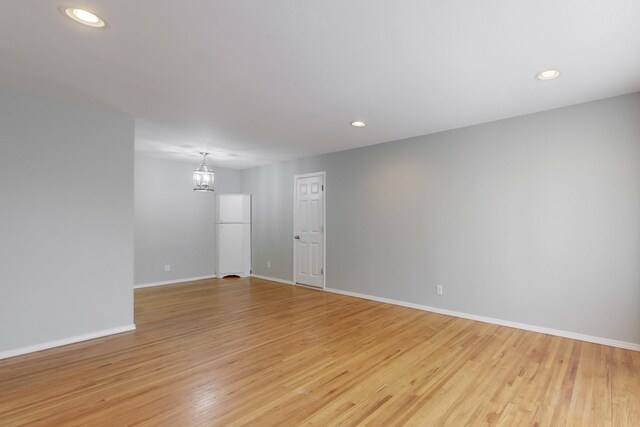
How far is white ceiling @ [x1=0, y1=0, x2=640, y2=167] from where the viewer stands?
1847 mm

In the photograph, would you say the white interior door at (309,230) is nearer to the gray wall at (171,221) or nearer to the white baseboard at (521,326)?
the white baseboard at (521,326)

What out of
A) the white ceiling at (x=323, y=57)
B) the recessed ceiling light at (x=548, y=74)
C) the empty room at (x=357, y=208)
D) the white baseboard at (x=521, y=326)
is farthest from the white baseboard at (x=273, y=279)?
the recessed ceiling light at (x=548, y=74)

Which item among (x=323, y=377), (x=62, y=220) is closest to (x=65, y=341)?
(x=62, y=220)

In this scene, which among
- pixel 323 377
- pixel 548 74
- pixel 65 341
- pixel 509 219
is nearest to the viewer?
pixel 323 377

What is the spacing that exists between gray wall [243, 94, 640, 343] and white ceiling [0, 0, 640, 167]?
1.34 ft

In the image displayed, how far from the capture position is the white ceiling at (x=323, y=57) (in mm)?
1847

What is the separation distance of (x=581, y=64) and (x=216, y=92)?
311 cm

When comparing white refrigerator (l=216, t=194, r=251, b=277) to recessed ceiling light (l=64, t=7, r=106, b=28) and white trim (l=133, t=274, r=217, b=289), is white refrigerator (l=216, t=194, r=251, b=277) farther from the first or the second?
recessed ceiling light (l=64, t=7, r=106, b=28)

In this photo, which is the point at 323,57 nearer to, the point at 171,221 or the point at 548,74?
the point at 548,74

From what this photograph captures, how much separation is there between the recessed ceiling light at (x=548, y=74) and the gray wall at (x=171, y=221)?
570 cm

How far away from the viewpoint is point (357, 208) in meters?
5.28

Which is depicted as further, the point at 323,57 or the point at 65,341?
the point at 65,341

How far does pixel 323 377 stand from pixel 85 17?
9.68 feet

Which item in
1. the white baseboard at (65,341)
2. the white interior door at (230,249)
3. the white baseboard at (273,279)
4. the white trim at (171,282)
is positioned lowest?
the white baseboard at (273,279)
